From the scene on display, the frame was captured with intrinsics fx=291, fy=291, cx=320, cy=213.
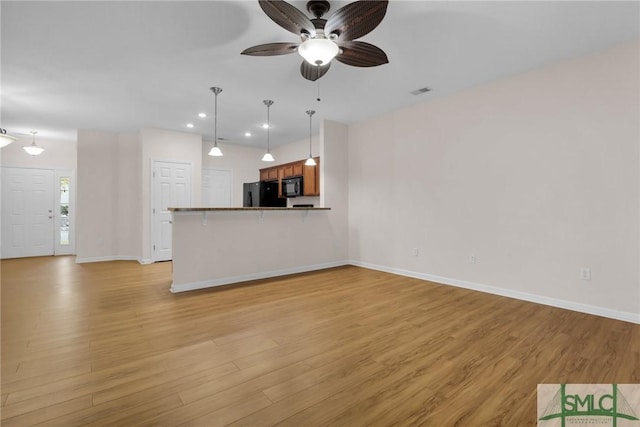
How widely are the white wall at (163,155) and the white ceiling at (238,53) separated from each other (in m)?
0.92

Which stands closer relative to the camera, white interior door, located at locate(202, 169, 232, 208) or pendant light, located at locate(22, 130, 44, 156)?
pendant light, located at locate(22, 130, 44, 156)

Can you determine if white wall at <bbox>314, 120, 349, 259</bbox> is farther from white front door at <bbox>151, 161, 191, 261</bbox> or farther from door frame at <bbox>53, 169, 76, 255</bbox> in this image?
door frame at <bbox>53, 169, 76, 255</bbox>

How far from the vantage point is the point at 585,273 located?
3.11 metres

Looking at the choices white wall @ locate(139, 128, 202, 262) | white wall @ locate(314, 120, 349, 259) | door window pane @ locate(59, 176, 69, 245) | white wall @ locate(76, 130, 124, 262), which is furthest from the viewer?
door window pane @ locate(59, 176, 69, 245)

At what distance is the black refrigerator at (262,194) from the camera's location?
678 cm

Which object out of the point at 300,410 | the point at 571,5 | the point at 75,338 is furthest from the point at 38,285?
the point at 571,5

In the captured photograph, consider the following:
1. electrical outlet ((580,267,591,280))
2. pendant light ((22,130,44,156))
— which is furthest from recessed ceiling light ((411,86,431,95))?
pendant light ((22,130,44,156))

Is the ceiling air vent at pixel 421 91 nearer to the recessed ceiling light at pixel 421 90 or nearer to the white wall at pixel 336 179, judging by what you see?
the recessed ceiling light at pixel 421 90

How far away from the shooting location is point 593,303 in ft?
10.0

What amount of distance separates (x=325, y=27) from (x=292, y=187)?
179 inches

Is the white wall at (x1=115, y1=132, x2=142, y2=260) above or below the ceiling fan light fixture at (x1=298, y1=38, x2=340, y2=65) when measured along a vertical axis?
below

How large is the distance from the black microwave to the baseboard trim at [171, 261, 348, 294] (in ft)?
6.06

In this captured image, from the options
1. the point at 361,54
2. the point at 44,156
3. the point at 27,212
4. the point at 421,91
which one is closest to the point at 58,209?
the point at 27,212

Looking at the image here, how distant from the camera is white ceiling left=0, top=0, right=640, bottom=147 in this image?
244cm
